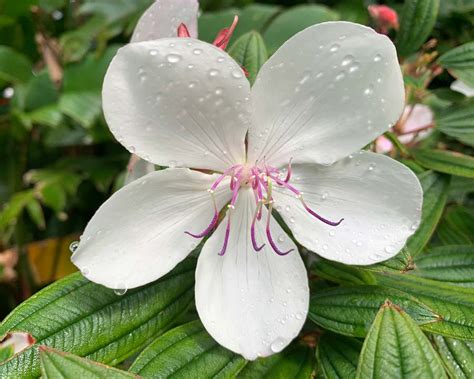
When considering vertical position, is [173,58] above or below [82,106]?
above

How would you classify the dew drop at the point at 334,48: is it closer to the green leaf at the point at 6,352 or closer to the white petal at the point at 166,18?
the white petal at the point at 166,18

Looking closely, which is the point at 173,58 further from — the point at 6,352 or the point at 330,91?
the point at 6,352

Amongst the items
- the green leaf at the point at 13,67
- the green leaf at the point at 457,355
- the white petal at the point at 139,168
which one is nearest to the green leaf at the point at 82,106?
the green leaf at the point at 13,67

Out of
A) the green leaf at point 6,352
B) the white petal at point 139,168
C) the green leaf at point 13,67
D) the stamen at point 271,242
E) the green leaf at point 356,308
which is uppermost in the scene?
the white petal at point 139,168

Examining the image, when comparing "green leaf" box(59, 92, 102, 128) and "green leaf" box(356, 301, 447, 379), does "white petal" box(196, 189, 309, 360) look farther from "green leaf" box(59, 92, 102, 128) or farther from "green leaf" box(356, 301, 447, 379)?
"green leaf" box(59, 92, 102, 128)

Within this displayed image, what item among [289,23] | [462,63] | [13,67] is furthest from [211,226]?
[13,67]

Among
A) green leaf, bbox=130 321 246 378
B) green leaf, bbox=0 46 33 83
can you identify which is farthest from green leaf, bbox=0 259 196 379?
green leaf, bbox=0 46 33 83

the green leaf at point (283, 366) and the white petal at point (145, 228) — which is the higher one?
the white petal at point (145, 228)
